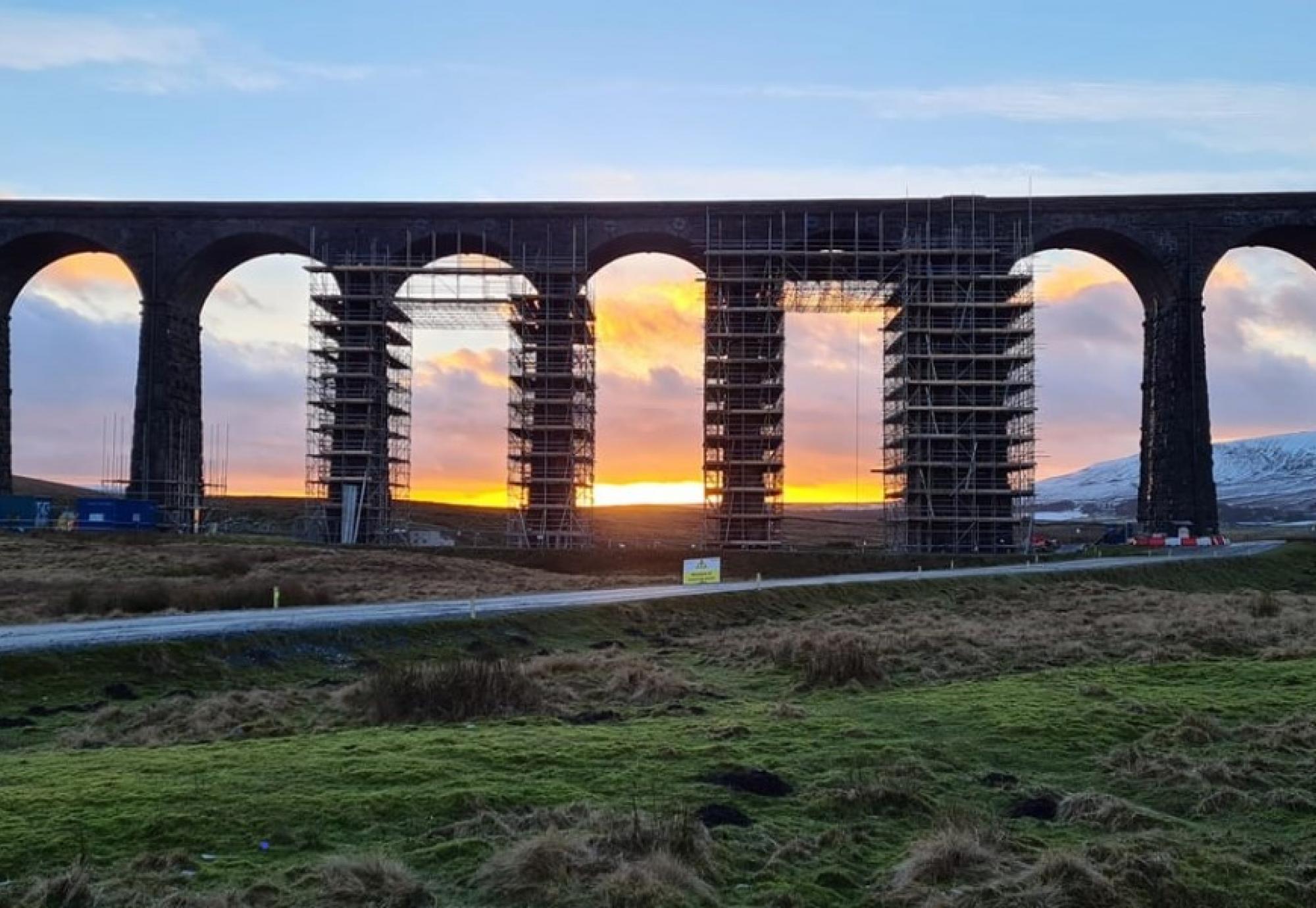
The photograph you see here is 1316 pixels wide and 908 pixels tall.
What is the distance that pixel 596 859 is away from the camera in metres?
9.00

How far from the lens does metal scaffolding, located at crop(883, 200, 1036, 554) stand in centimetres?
6419

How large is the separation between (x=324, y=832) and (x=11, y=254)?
7360 cm

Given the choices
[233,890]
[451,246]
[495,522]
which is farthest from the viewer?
[495,522]

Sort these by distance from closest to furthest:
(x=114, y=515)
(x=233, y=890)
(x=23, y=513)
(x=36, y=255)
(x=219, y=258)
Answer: (x=233, y=890) → (x=114, y=515) → (x=23, y=513) → (x=219, y=258) → (x=36, y=255)

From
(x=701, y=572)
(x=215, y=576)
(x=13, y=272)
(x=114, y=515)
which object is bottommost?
(x=215, y=576)

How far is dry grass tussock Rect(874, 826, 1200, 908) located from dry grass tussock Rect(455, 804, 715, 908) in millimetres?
1640

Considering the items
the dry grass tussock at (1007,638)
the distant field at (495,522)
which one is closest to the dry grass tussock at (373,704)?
the dry grass tussock at (1007,638)

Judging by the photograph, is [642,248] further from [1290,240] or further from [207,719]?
[207,719]

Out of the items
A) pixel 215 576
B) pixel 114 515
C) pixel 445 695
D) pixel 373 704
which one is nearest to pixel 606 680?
pixel 445 695

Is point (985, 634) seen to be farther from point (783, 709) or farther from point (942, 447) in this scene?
point (942, 447)

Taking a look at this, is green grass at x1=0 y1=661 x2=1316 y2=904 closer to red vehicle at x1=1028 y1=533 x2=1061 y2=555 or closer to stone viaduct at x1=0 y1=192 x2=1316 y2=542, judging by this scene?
red vehicle at x1=1028 y1=533 x2=1061 y2=555

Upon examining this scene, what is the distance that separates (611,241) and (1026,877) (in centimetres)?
6099

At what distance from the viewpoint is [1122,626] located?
28.2 meters

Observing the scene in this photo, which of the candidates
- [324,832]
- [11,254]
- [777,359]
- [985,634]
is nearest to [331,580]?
[985,634]
